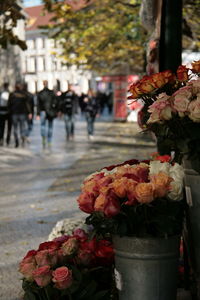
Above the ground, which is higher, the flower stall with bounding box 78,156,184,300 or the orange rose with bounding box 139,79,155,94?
the orange rose with bounding box 139,79,155,94

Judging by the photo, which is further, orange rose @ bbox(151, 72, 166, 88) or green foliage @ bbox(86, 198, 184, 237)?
orange rose @ bbox(151, 72, 166, 88)

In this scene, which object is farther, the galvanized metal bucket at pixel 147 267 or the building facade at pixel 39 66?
the building facade at pixel 39 66

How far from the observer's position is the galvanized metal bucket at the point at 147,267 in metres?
3.82

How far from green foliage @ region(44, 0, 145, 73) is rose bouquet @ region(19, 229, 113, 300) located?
11.2m

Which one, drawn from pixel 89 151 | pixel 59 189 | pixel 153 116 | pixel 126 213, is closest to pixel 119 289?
pixel 126 213

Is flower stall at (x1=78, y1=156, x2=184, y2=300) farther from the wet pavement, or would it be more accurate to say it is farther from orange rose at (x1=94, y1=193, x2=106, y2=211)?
the wet pavement

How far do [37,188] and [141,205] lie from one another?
26.7 feet

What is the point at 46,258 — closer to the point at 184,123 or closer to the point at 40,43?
the point at 184,123

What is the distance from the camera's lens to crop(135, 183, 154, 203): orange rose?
3.73m

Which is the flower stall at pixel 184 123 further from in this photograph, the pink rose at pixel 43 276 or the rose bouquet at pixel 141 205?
the pink rose at pixel 43 276

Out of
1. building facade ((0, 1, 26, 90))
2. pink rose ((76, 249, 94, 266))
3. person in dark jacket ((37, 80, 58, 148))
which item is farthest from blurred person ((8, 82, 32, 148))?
building facade ((0, 1, 26, 90))

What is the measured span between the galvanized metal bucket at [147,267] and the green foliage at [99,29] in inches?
462

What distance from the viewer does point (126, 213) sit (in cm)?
383

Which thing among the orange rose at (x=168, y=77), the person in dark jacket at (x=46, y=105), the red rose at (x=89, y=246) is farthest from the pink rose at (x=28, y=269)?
the person in dark jacket at (x=46, y=105)
